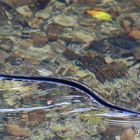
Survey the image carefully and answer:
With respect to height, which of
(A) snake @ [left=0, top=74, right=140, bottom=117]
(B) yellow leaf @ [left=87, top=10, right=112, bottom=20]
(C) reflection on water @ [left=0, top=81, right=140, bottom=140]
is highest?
(B) yellow leaf @ [left=87, top=10, right=112, bottom=20]

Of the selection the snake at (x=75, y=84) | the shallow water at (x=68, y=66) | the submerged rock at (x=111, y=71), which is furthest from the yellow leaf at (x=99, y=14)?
the snake at (x=75, y=84)

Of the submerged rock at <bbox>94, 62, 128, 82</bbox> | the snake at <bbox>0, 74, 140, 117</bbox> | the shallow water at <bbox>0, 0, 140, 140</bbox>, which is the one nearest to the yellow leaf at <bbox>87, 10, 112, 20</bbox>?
the shallow water at <bbox>0, 0, 140, 140</bbox>

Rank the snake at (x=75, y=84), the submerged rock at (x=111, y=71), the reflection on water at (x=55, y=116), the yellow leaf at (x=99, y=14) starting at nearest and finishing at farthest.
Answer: the reflection on water at (x=55, y=116) → the snake at (x=75, y=84) → the submerged rock at (x=111, y=71) → the yellow leaf at (x=99, y=14)

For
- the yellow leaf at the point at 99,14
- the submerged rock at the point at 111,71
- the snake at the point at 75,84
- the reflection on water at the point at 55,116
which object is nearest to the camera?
the reflection on water at the point at 55,116

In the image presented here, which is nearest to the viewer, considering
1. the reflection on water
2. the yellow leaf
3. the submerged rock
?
the reflection on water

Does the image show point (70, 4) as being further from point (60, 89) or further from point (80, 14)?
point (60, 89)

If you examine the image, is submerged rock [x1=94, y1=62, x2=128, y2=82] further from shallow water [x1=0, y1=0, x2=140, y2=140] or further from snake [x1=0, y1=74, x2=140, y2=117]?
snake [x1=0, y1=74, x2=140, y2=117]

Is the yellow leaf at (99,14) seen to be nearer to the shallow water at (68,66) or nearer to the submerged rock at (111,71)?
the shallow water at (68,66)

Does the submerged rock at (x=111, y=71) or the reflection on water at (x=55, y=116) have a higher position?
the submerged rock at (x=111, y=71)
